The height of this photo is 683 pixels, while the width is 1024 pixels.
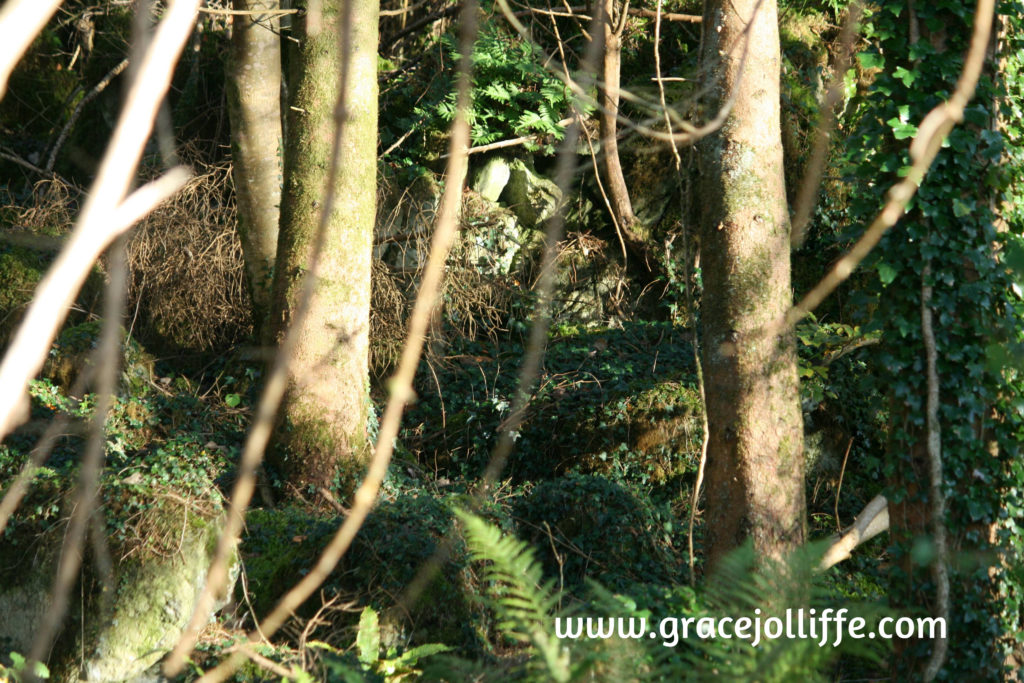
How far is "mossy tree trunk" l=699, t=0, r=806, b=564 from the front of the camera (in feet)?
13.1

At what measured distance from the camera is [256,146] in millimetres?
7098

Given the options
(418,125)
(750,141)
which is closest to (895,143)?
(750,141)

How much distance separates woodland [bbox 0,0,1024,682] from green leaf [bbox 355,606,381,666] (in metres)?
0.02

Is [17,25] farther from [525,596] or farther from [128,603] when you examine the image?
[128,603]

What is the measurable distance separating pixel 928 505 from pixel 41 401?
5.84m

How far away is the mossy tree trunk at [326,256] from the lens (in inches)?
206

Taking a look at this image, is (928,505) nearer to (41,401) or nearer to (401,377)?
(401,377)

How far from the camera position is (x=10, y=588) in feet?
15.1

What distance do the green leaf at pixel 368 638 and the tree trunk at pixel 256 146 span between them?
11.7ft

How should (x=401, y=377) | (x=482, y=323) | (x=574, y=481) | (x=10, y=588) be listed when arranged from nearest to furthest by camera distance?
1. (x=401, y=377)
2. (x=10, y=588)
3. (x=574, y=481)
4. (x=482, y=323)

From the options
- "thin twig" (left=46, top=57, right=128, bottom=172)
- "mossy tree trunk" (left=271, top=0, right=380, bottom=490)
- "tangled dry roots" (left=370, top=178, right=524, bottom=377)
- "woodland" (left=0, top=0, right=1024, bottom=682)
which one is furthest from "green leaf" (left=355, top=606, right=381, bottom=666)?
"thin twig" (left=46, top=57, right=128, bottom=172)

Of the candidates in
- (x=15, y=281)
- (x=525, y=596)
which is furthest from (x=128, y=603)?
(x=15, y=281)

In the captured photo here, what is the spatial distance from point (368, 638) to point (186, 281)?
4.88 metres

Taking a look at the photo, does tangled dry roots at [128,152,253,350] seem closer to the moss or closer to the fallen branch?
the moss
